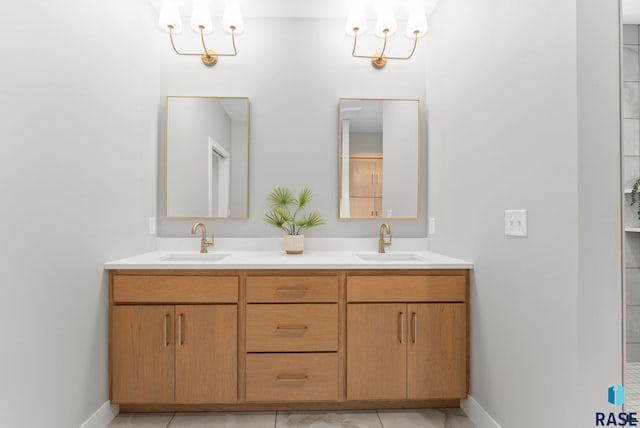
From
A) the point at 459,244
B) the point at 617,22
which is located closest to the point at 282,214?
the point at 459,244

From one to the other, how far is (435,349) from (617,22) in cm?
158

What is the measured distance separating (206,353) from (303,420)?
0.62 m

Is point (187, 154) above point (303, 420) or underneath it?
above

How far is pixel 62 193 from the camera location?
142 centimetres

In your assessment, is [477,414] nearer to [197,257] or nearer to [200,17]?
[197,257]

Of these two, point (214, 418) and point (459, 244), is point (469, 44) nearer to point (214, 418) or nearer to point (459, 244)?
point (459, 244)

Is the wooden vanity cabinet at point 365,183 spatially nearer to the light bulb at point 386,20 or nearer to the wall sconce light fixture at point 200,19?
the light bulb at point 386,20

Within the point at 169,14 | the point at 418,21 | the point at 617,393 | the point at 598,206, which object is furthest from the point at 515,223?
the point at 169,14

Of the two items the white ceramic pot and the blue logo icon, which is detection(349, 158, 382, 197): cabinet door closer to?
the white ceramic pot

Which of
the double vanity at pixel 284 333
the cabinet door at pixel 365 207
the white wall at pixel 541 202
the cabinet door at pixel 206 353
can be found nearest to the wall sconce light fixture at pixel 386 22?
the white wall at pixel 541 202

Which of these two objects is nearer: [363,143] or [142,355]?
[142,355]

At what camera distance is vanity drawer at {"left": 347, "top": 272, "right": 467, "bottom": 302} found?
181cm

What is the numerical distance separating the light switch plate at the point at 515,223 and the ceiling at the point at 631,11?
2.44ft

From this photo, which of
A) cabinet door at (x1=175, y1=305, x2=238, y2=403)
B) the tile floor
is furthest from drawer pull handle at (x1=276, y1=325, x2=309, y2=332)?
the tile floor
